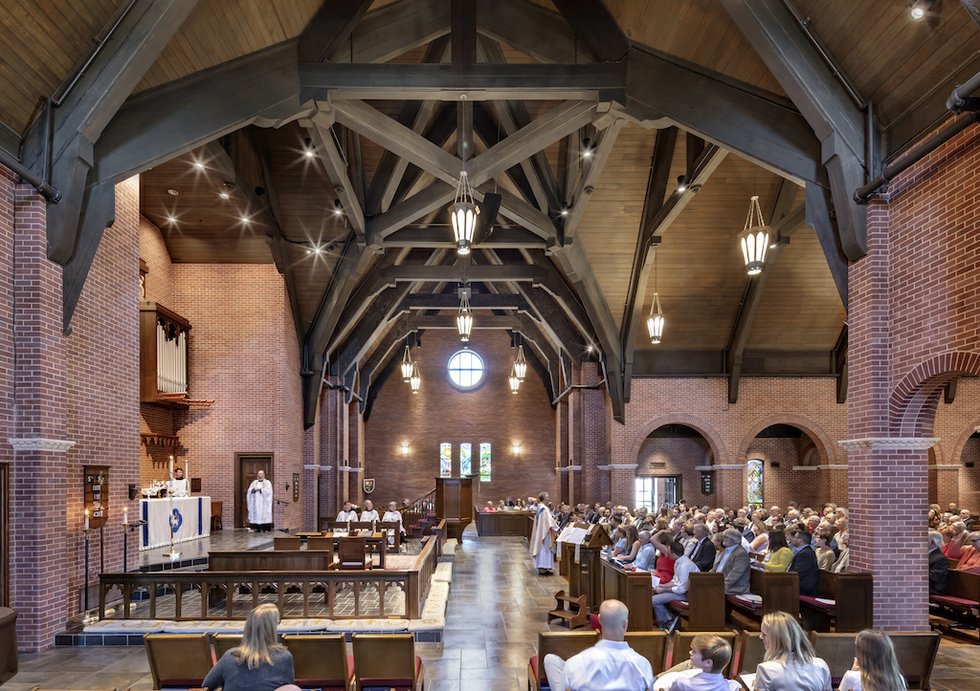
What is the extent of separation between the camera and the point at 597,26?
1098 cm

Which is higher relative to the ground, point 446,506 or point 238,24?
point 238,24

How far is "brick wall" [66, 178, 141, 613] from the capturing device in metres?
10.1

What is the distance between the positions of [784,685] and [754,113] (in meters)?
7.24

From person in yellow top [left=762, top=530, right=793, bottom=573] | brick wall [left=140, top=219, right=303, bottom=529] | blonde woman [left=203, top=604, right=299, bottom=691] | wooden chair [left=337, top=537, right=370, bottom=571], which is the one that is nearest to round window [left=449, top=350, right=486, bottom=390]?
brick wall [left=140, top=219, right=303, bottom=529]

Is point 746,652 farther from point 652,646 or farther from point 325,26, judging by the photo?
point 325,26

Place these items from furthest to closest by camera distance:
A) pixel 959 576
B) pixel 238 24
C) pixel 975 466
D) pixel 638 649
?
pixel 975 466 < pixel 959 576 < pixel 238 24 < pixel 638 649

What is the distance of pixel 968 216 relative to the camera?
7.52m

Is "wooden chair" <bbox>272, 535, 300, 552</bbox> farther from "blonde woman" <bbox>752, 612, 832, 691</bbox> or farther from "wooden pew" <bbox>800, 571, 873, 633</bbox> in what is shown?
"blonde woman" <bbox>752, 612, 832, 691</bbox>

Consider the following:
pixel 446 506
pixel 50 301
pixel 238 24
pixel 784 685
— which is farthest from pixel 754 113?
pixel 446 506

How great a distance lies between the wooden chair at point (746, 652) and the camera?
20.0 feet

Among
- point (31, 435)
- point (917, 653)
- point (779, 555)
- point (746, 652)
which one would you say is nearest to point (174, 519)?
point (31, 435)

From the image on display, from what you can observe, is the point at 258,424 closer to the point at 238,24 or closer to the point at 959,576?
the point at 238,24

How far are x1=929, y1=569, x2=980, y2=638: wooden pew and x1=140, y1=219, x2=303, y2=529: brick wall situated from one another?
43.3ft

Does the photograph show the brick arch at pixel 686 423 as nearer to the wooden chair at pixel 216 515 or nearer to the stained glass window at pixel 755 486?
the stained glass window at pixel 755 486
